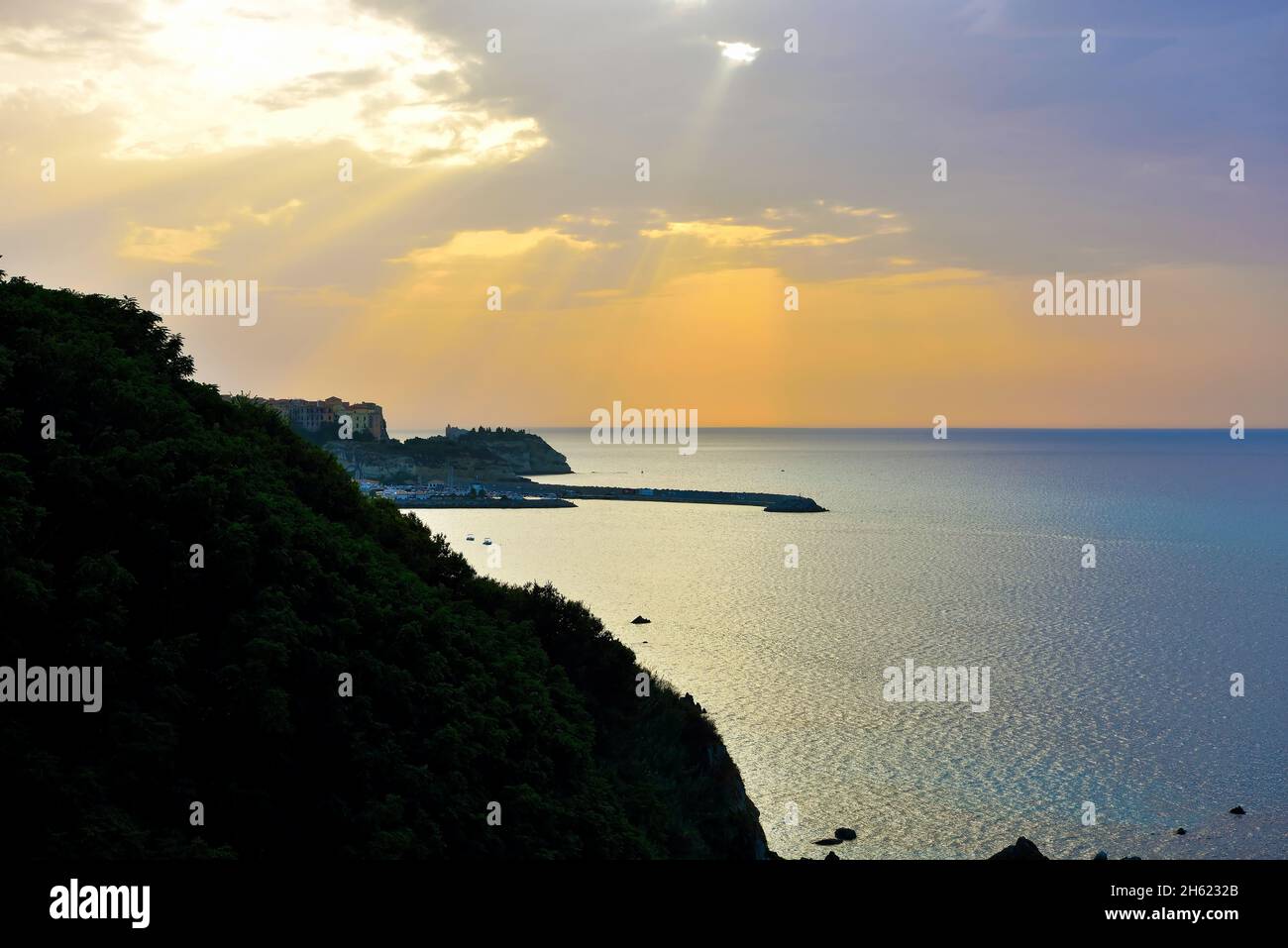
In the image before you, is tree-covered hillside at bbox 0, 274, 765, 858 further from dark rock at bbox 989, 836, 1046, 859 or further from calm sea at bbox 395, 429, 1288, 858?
calm sea at bbox 395, 429, 1288, 858

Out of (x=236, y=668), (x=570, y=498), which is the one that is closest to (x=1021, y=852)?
(x=236, y=668)

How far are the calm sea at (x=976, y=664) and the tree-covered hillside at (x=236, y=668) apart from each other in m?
12.7

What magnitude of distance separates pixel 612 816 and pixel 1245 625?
2522 inches

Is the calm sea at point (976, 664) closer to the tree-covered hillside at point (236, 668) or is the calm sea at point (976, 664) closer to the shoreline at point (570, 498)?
the tree-covered hillside at point (236, 668)

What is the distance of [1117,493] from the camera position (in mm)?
189625

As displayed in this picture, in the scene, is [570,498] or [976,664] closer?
[976,664]

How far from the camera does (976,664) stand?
197 ft

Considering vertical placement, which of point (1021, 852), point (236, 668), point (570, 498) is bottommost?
point (1021, 852)

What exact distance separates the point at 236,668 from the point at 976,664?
Result: 50.1 metres

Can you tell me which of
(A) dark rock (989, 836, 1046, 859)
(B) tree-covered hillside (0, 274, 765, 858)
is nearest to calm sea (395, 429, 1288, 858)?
(A) dark rock (989, 836, 1046, 859)

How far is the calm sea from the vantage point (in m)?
36.7

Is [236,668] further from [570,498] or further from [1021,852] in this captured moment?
[570,498]
